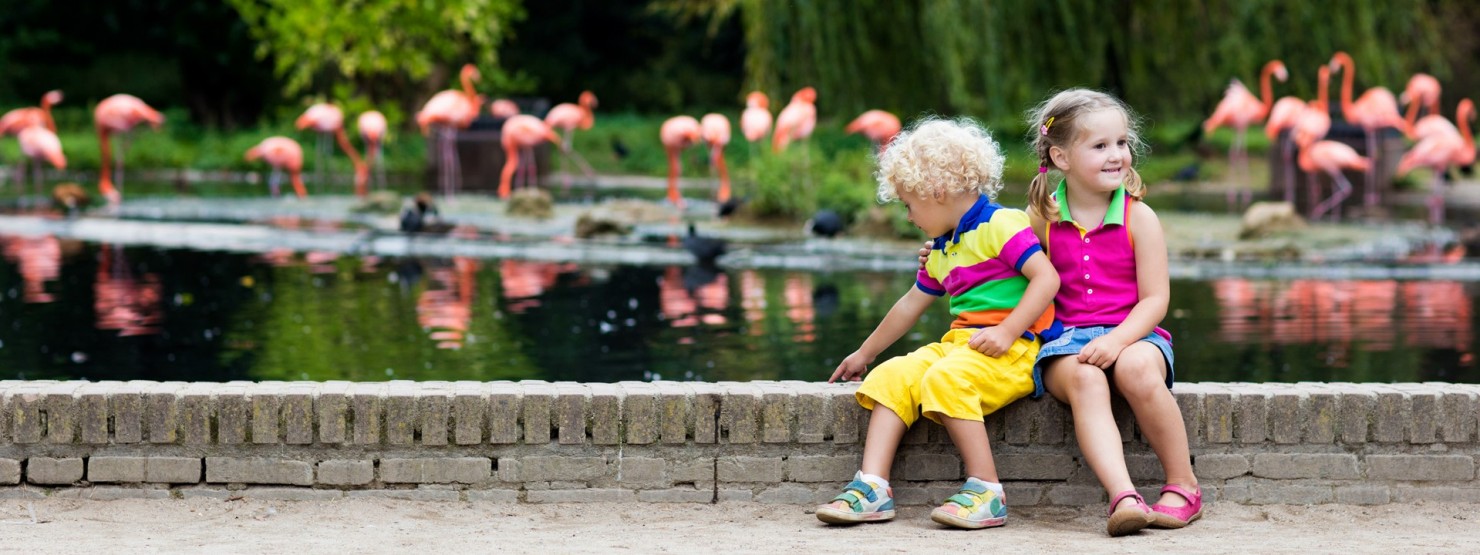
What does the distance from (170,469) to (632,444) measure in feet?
3.74

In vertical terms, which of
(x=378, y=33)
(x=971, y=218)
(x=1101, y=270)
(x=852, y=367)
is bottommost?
(x=852, y=367)

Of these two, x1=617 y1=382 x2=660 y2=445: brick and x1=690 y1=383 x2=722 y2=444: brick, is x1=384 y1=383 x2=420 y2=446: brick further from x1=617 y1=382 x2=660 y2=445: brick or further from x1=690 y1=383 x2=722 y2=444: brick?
x1=690 y1=383 x2=722 y2=444: brick

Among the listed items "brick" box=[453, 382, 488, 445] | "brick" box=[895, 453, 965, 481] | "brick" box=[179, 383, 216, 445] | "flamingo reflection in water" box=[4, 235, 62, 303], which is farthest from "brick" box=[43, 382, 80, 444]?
"flamingo reflection in water" box=[4, 235, 62, 303]

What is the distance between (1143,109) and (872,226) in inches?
289

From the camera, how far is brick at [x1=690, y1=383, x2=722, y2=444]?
15.6 feet

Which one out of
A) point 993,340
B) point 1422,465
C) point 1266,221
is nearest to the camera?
point 993,340

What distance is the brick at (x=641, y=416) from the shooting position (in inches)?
187

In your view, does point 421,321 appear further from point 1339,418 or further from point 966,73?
point 966,73

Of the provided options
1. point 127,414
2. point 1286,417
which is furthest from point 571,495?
point 1286,417

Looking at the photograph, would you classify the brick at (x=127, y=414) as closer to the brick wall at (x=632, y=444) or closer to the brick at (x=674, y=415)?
the brick wall at (x=632, y=444)

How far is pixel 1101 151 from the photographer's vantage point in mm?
4660

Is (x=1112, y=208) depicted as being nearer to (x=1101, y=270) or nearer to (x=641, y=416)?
(x=1101, y=270)

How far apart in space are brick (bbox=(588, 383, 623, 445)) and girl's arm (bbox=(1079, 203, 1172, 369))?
1.14m

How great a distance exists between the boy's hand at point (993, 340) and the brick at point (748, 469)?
597mm
